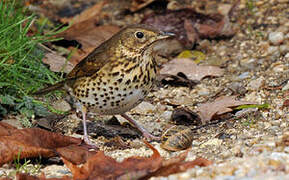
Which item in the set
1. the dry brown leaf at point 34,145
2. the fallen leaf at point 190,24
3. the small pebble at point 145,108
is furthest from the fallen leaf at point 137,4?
the dry brown leaf at point 34,145

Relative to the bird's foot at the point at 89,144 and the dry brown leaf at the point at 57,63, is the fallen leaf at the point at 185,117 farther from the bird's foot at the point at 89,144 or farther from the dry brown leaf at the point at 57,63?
the dry brown leaf at the point at 57,63

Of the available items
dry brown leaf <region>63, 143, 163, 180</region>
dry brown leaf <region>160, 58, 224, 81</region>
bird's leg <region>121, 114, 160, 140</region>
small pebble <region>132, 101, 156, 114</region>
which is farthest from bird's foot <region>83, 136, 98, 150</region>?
dry brown leaf <region>160, 58, 224, 81</region>

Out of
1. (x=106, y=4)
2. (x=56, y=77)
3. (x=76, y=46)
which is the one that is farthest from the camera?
(x=106, y=4)

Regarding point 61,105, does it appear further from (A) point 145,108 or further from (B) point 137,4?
(B) point 137,4

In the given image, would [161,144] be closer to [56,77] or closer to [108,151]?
[108,151]

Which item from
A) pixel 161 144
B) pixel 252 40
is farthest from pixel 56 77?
pixel 252 40

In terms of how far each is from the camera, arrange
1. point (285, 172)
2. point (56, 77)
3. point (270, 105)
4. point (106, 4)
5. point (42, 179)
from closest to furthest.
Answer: point (285, 172) → point (42, 179) → point (270, 105) → point (56, 77) → point (106, 4)

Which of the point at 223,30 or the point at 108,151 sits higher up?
the point at 223,30
